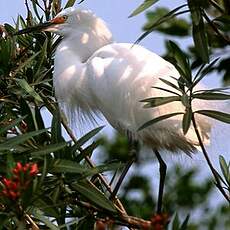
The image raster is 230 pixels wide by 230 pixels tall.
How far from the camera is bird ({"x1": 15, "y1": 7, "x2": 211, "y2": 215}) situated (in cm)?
286

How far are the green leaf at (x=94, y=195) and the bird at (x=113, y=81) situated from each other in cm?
73

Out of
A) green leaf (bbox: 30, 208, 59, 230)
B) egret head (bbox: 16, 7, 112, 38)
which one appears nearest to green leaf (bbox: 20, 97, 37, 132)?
green leaf (bbox: 30, 208, 59, 230)

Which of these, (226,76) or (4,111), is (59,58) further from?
(226,76)

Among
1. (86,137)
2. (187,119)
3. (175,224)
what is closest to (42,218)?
(86,137)

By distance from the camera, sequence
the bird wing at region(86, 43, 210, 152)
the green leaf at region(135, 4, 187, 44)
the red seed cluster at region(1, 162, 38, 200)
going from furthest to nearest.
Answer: the bird wing at region(86, 43, 210, 152) → the green leaf at region(135, 4, 187, 44) → the red seed cluster at region(1, 162, 38, 200)

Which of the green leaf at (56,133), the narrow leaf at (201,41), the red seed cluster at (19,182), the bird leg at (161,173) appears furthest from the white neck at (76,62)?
the red seed cluster at (19,182)

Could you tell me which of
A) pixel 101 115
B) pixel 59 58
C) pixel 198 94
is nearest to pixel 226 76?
pixel 101 115

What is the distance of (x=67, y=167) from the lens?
197cm

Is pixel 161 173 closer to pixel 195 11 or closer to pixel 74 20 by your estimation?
pixel 74 20

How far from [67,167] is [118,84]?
101cm

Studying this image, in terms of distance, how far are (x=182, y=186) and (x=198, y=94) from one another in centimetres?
308

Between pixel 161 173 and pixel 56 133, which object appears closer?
pixel 56 133

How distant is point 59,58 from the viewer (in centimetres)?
297

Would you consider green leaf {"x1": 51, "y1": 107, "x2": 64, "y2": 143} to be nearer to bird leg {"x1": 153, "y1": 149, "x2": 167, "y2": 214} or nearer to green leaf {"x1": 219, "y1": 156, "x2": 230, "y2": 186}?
green leaf {"x1": 219, "y1": 156, "x2": 230, "y2": 186}
